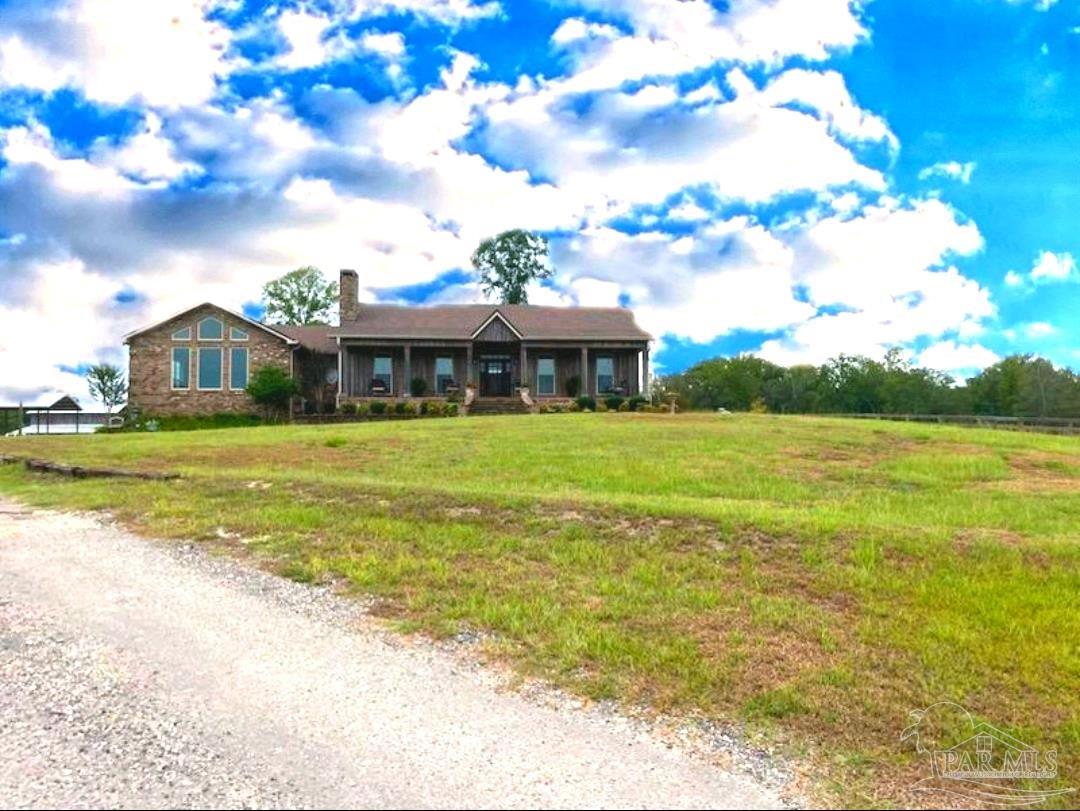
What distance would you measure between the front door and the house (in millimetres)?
43

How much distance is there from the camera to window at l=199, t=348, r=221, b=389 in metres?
31.2

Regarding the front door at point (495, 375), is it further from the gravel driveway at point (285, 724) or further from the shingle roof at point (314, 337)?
the gravel driveway at point (285, 724)

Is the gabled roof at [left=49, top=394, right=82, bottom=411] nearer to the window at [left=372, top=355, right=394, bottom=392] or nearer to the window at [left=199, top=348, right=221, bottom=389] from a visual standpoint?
the window at [left=199, top=348, right=221, bottom=389]

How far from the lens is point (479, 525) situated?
779 centimetres

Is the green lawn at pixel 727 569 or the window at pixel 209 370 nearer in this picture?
the green lawn at pixel 727 569

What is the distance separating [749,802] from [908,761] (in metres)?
0.98

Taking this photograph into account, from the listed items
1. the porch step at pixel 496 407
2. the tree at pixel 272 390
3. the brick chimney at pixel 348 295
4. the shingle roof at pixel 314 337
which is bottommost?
the porch step at pixel 496 407

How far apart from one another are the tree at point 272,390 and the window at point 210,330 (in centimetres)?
225

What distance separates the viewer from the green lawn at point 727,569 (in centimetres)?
423

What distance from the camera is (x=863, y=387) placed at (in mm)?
71000

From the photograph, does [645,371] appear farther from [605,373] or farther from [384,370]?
[384,370]

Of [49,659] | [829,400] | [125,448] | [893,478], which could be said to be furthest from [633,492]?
[829,400]

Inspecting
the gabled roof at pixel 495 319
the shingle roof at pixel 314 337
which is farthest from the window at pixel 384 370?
the gabled roof at pixel 495 319

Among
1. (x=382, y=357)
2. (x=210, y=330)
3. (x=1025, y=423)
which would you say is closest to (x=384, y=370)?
(x=382, y=357)
